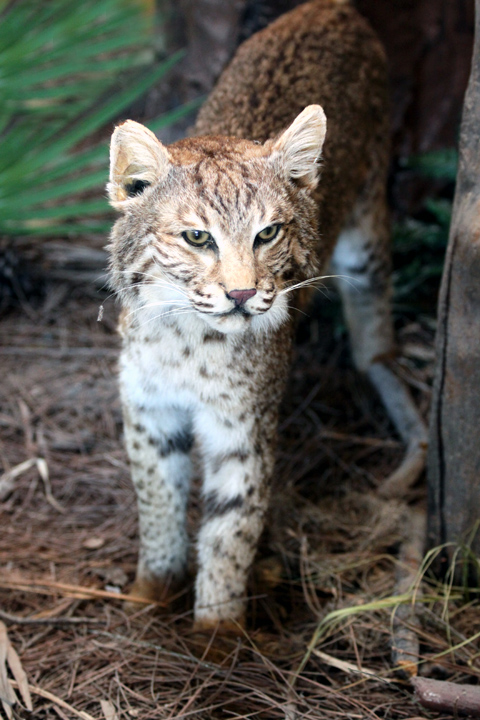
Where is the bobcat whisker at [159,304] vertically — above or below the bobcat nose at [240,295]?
below

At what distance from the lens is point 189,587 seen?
3545 millimetres

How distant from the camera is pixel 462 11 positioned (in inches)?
195

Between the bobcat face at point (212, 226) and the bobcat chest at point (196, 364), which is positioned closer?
the bobcat face at point (212, 226)

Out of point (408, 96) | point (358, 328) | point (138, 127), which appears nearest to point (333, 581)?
point (358, 328)

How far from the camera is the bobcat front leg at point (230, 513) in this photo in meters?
3.04

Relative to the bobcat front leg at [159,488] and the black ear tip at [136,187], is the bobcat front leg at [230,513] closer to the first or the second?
the bobcat front leg at [159,488]

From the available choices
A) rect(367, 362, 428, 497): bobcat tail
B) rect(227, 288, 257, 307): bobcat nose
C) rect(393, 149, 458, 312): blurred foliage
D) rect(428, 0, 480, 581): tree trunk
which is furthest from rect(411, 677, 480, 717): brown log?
rect(393, 149, 458, 312): blurred foliage

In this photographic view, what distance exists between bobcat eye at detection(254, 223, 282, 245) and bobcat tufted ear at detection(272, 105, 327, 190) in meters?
0.28

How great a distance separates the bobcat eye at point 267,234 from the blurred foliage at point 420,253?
2651 millimetres

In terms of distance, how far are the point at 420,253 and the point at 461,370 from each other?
251cm

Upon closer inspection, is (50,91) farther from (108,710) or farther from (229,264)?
(108,710)

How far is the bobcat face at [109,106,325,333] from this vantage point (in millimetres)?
2490

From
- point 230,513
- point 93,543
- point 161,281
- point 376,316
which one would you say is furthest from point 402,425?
point 161,281

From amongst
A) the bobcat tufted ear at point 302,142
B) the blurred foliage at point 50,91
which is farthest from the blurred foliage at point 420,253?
the bobcat tufted ear at point 302,142
